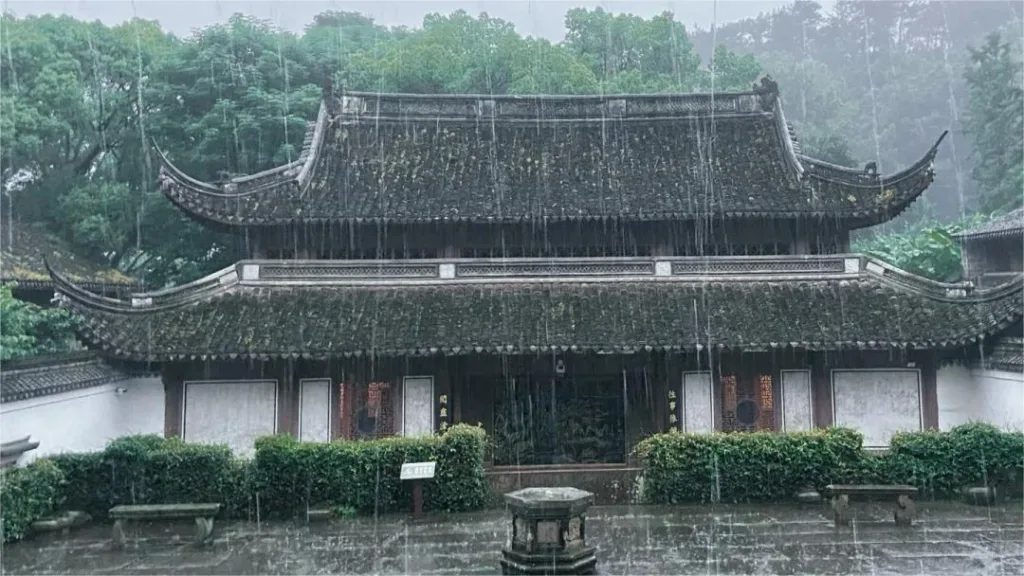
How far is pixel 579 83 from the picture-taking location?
34188 mm

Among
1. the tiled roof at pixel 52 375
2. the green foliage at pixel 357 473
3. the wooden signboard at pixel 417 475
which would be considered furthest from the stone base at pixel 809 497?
the tiled roof at pixel 52 375

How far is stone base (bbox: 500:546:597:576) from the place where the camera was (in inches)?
351

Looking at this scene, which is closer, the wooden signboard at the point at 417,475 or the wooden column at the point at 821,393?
the wooden signboard at the point at 417,475

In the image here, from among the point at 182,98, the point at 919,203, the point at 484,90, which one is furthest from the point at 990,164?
the point at 182,98

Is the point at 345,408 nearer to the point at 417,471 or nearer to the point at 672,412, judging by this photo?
the point at 417,471

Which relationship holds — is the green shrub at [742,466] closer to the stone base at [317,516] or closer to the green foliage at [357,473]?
the green foliage at [357,473]

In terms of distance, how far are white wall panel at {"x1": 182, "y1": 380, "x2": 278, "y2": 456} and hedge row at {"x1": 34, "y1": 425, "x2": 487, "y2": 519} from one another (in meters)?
2.47

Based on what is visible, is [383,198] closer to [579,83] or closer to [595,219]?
[595,219]

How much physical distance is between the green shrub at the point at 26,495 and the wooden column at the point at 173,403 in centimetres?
297

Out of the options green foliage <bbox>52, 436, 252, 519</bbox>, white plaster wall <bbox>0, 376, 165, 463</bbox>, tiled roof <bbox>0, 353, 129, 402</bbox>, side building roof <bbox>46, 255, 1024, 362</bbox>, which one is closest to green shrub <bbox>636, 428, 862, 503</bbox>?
side building roof <bbox>46, 255, 1024, 362</bbox>

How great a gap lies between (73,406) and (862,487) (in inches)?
513

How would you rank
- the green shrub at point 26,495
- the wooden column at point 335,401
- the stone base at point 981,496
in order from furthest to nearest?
the wooden column at point 335,401 → the stone base at point 981,496 → the green shrub at point 26,495

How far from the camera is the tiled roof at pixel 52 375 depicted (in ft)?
41.1

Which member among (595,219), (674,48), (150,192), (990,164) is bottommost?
(595,219)
